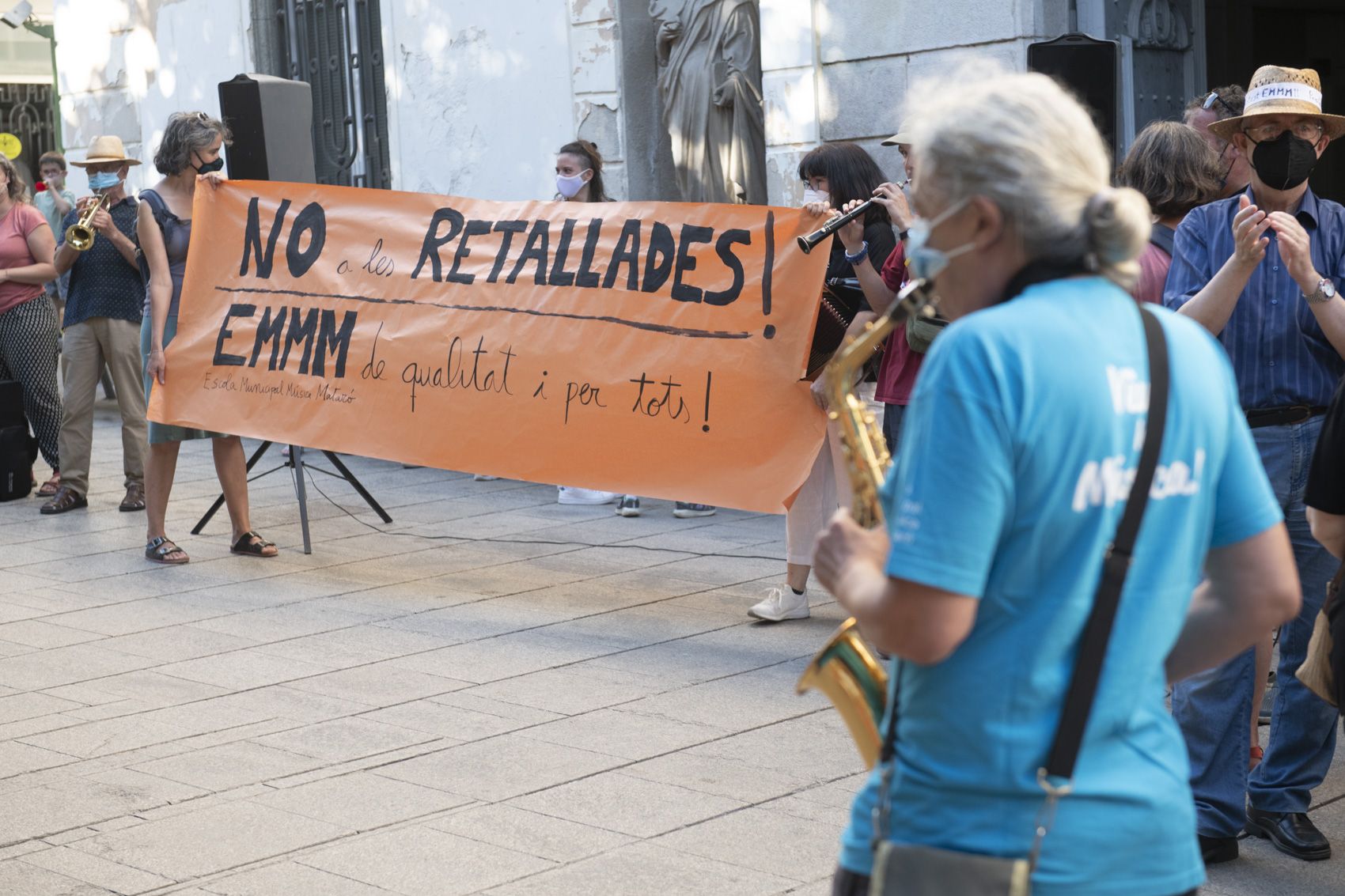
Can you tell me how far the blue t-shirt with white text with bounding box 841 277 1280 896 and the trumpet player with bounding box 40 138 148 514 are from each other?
8657 mm

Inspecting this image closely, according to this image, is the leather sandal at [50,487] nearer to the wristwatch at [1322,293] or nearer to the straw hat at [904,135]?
the straw hat at [904,135]

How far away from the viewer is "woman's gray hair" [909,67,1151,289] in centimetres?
192

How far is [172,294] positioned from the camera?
838cm

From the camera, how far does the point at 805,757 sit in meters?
5.06

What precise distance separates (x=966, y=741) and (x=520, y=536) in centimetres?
698

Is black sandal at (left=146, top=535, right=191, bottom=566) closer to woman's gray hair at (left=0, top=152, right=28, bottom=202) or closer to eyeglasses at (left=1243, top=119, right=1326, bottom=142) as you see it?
Result: woman's gray hair at (left=0, top=152, right=28, bottom=202)

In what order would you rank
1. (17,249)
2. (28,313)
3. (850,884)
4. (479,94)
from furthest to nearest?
(479,94) < (28,313) < (17,249) < (850,884)

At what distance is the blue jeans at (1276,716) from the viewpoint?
13.8ft

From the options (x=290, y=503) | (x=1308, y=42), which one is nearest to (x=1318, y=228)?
(x=290, y=503)

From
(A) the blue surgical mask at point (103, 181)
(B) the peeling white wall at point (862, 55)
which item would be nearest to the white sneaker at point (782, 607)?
(B) the peeling white wall at point (862, 55)

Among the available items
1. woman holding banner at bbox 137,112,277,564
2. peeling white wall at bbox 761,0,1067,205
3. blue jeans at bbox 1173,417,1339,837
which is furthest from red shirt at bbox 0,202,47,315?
blue jeans at bbox 1173,417,1339,837

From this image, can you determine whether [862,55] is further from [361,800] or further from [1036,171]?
[1036,171]

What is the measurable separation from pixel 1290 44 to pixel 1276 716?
10587mm

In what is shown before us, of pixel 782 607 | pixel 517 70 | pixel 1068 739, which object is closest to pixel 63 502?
pixel 517 70
